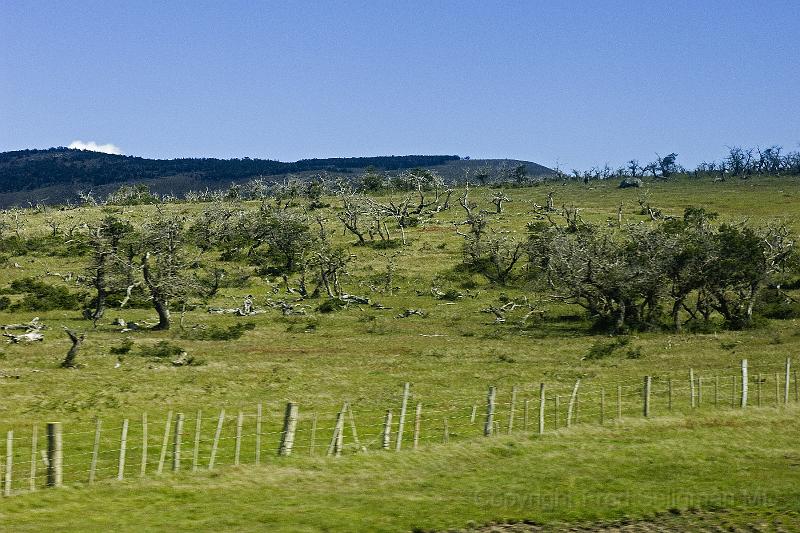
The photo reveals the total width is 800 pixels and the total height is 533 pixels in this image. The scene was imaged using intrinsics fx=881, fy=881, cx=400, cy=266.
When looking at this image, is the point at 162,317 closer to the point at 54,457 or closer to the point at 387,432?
the point at 387,432

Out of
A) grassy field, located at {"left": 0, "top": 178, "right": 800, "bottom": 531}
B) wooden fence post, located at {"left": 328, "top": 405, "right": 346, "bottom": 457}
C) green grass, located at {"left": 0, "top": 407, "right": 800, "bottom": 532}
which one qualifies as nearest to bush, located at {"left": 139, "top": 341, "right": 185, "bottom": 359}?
grassy field, located at {"left": 0, "top": 178, "right": 800, "bottom": 531}

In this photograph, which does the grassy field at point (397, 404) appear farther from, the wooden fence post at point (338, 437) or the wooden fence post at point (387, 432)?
the wooden fence post at point (387, 432)

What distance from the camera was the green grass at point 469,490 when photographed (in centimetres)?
1612

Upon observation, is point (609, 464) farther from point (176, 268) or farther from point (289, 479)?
point (176, 268)

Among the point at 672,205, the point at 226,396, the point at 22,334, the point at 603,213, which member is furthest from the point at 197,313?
the point at 672,205

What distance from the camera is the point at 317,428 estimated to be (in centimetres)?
2683

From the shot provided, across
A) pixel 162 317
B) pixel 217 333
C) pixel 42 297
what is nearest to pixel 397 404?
pixel 217 333

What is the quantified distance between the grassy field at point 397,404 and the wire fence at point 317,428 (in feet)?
0.87

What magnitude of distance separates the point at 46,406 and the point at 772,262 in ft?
166

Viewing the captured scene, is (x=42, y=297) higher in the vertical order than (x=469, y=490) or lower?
higher

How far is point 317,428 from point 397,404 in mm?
5542

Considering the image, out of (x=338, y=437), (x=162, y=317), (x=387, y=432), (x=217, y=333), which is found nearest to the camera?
(x=338, y=437)

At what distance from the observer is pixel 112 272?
2467 inches

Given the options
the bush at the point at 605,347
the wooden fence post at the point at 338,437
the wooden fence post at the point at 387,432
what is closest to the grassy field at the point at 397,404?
the wooden fence post at the point at 338,437
